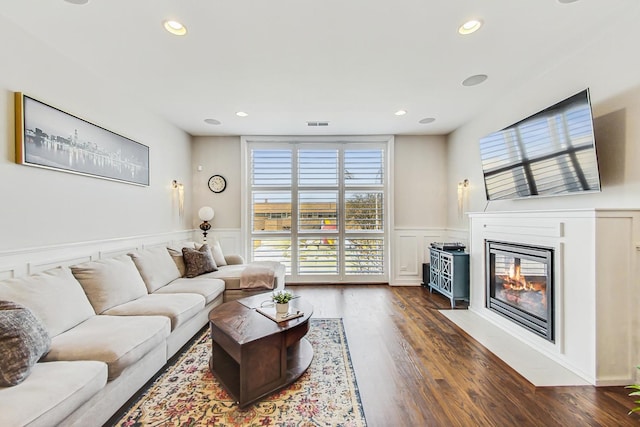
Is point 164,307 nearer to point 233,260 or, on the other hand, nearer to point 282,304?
point 282,304

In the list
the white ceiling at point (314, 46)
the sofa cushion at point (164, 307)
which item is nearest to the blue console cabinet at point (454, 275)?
the white ceiling at point (314, 46)

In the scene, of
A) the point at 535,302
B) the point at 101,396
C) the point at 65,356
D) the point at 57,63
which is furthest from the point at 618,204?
the point at 57,63

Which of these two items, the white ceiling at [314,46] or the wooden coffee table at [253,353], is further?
the white ceiling at [314,46]

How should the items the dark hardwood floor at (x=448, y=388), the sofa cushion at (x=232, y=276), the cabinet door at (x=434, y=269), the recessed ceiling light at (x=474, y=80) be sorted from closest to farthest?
the dark hardwood floor at (x=448, y=388) → the recessed ceiling light at (x=474, y=80) → the sofa cushion at (x=232, y=276) → the cabinet door at (x=434, y=269)

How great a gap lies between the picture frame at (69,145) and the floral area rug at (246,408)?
1997 millimetres

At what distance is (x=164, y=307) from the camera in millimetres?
2227

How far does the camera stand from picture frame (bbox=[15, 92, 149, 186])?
79.2 inches

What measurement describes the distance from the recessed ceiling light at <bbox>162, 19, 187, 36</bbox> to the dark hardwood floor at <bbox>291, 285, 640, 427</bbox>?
3.01 metres

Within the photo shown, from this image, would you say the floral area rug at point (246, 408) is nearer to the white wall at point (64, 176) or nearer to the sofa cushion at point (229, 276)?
the sofa cushion at point (229, 276)

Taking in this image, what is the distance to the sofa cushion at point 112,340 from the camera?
1534 mm

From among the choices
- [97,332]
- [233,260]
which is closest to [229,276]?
[233,260]

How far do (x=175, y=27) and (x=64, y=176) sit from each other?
1.63 m

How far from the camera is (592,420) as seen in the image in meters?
1.62

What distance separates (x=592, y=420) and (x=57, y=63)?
15.5 feet
